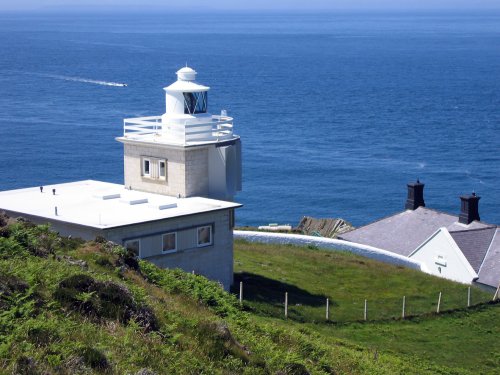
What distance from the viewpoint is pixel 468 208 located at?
140ft

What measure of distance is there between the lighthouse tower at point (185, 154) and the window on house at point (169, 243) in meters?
3.10

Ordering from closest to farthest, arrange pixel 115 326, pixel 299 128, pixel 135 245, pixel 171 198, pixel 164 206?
pixel 115 326, pixel 135 245, pixel 164 206, pixel 171 198, pixel 299 128

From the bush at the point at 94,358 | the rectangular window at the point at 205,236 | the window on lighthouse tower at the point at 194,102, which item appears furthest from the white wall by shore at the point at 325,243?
the bush at the point at 94,358

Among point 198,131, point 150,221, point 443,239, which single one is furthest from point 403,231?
point 150,221

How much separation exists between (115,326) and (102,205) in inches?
677

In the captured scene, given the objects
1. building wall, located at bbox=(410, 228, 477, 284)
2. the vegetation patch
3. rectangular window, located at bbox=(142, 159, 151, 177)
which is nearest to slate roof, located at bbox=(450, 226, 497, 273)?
building wall, located at bbox=(410, 228, 477, 284)

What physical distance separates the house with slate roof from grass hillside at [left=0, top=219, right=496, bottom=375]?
19.8 m

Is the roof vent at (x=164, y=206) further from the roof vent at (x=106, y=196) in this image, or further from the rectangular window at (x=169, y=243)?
the roof vent at (x=106, y=196)

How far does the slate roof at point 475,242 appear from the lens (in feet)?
128

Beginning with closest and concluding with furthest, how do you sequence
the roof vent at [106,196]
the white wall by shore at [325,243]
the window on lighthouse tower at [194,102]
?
the roof vent at [106,196], the window on lighthouse tower at [194,102], the white wall by shore at [325,243]

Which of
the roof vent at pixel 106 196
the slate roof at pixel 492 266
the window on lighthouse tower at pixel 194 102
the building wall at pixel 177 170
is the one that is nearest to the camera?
the roof vent at pixel 106 196

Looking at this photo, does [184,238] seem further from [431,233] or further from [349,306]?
[431,233]

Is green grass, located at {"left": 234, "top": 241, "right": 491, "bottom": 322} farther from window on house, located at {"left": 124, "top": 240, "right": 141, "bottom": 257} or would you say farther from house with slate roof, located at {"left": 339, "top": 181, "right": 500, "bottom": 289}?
house with slate roof, located at {"left": 339, "top": 181, "right": 500, "bottom": 289}

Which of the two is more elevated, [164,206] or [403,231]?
[164,206]
